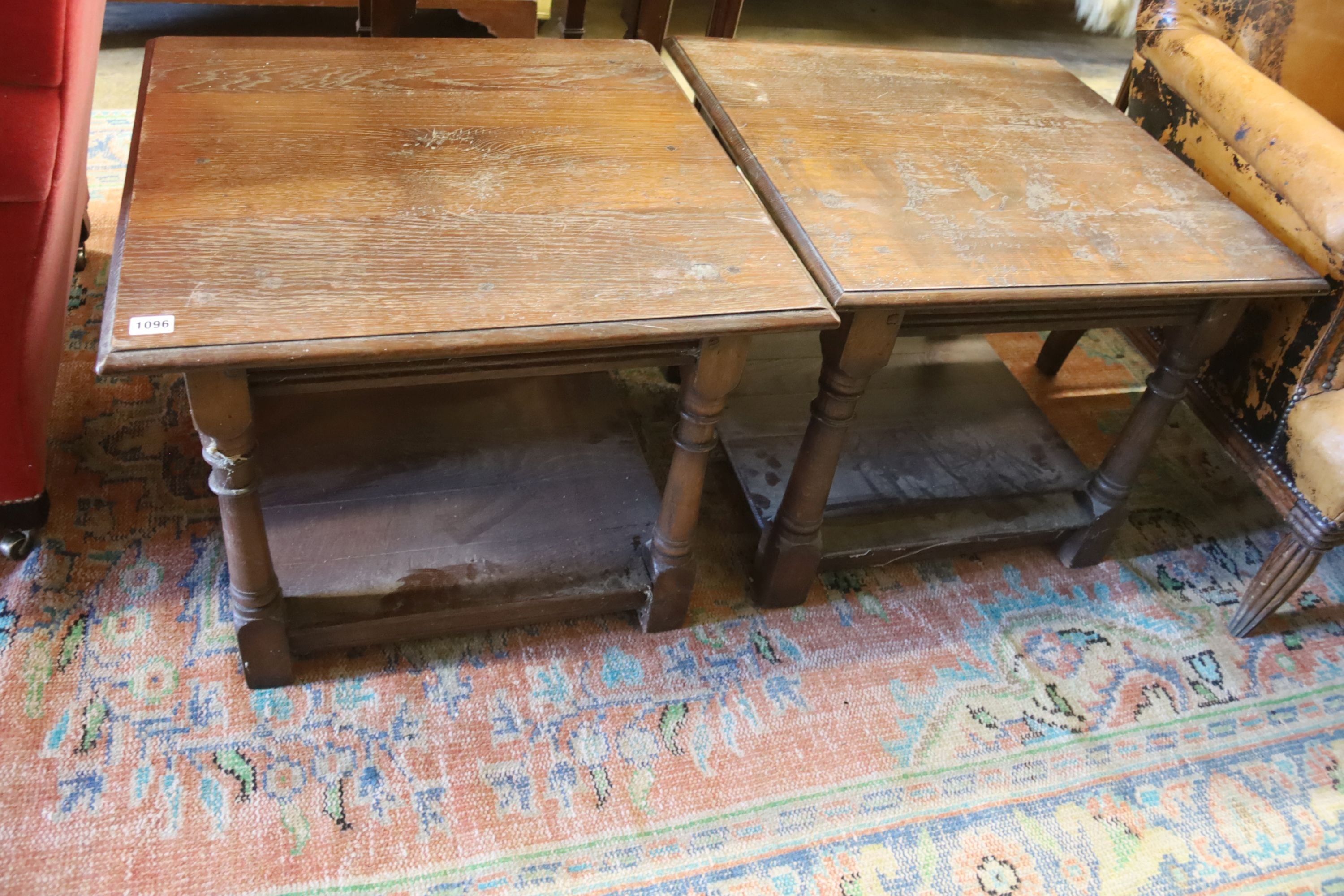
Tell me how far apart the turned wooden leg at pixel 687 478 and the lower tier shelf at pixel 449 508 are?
4cm

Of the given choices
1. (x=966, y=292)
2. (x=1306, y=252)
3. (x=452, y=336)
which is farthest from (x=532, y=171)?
(x=1306, y=252)

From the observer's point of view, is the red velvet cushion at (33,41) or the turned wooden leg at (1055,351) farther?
the turned wooden leg at (1055,351)

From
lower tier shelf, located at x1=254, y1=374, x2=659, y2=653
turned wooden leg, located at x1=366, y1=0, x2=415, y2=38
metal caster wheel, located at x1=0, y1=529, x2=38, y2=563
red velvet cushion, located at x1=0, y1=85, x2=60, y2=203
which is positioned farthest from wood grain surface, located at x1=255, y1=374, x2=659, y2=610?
turned wooden leg, located at x1=366, y1=0, x2=415, y2=38

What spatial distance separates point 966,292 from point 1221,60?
2.66 ft

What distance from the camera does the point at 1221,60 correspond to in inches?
60.6

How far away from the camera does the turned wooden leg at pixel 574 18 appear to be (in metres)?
2.01

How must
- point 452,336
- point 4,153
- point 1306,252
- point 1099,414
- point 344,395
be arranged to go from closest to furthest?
point 452,336, point 4,153, point 1306,252, point 344,395, point 1099,414

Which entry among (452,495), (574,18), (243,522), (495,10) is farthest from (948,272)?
(495,10)

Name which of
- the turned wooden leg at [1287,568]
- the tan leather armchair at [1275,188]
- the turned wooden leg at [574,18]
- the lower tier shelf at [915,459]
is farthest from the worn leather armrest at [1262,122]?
the turned wooden leg at [574,18]

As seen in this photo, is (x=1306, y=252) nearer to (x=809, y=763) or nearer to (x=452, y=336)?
(x=809, y=763)

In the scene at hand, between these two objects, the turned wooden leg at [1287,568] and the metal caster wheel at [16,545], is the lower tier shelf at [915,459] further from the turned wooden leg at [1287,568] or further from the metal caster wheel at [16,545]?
the metal caster wheel at [16,545]

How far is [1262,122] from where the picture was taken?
1428mm

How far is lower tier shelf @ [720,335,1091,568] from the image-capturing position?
1.49m

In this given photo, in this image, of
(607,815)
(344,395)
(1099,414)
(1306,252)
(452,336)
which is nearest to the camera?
(452,336)
